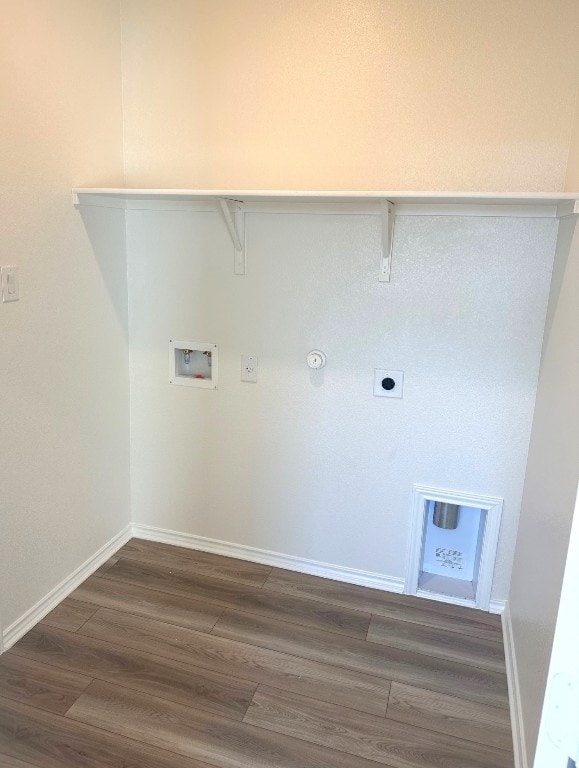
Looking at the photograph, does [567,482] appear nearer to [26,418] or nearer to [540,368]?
[540,368]

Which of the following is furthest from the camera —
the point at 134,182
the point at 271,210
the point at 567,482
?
the point at 134,182

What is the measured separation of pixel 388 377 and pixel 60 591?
5.27 ft

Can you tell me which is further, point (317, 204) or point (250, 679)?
point (317, 204)

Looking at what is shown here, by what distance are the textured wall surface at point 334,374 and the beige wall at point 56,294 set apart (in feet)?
0.80

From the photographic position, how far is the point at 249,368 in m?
2.45

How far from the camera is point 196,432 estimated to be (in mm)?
2607

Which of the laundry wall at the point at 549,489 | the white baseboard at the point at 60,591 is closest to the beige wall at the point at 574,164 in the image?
the laundry wall at the point at 549,489

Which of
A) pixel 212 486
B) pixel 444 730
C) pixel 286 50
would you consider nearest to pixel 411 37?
pixel 286 50

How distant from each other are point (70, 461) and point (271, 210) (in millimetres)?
1308

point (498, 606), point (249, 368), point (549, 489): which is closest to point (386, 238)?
point (249, 368)

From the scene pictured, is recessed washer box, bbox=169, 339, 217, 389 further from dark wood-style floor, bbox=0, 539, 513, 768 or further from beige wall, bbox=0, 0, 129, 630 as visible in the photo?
dark wood-style floor, bbox=0, 539, 513, 768

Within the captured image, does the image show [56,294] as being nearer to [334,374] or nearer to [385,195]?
[334,374]

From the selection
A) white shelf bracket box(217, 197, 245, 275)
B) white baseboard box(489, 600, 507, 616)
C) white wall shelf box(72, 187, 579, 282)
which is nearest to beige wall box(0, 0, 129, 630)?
white wall shelf box(72, 187, 579, 282)

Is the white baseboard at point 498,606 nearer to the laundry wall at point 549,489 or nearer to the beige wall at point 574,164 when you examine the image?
the laundry wall at point 549,489
